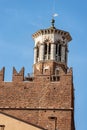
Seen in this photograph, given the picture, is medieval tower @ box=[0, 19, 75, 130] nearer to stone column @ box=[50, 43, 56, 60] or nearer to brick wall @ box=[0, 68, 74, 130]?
brick wall @ box=[0, 68, 74, 130]

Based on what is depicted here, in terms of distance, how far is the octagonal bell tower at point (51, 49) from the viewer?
205ft

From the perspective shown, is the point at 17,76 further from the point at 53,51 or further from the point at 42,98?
the point at 53,51

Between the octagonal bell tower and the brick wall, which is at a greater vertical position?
the octagonal bell tower

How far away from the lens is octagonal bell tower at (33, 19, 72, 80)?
2463 inches

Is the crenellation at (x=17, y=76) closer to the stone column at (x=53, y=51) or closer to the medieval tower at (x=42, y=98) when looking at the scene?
the medieval tower at (x=42, y=98)

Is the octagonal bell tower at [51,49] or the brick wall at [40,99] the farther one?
the octagonal bell tower at [51,49]

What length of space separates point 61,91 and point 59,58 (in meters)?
6.97

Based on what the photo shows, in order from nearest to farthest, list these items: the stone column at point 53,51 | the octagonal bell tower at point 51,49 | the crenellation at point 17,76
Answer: the crenellation at point 17,76
the octagonal bell tower at point 51,49
the stone column at point 53,51

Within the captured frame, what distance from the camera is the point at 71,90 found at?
56.8 meters

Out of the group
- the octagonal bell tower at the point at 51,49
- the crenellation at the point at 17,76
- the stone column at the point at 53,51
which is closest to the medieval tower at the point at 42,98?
the crenellation at the point at 17,76

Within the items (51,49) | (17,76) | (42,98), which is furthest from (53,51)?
(42,98)

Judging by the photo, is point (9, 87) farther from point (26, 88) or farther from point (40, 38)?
point (40, 38)

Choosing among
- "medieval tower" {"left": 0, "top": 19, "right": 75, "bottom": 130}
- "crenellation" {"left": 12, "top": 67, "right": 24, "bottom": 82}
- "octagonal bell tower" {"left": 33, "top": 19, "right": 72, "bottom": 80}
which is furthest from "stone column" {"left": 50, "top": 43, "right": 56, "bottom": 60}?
"crenellation" {"left": 12, "top": 67, "right": 24, "bottom": 82}

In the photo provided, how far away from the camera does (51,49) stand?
6350 cm
